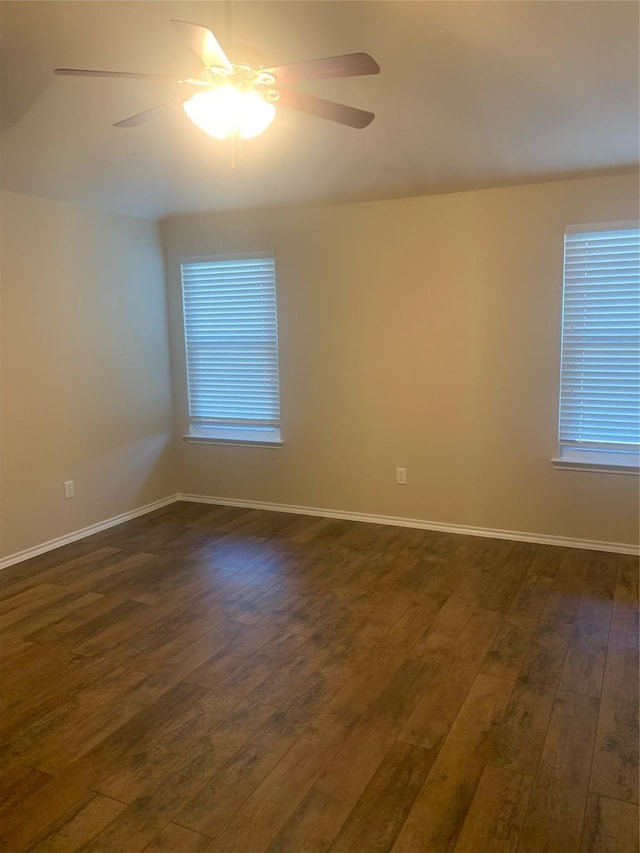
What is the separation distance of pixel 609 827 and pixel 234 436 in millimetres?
3811

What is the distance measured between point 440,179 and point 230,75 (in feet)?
7.19

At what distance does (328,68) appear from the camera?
1.90 m

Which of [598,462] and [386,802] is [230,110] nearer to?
[386,802]

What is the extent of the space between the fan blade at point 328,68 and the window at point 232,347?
2.77 metres

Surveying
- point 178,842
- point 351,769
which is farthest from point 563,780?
point 178,842

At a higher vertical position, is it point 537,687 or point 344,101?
point 344,101

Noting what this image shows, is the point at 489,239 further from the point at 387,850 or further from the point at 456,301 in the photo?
the point at 387,850

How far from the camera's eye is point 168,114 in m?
3.19

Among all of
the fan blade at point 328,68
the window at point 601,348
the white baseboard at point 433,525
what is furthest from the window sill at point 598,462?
the fan blade at point 328,68

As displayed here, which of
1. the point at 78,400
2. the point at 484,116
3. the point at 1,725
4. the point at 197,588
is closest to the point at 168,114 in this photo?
the point at 484,116

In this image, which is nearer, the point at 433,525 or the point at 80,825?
the point at 80,825

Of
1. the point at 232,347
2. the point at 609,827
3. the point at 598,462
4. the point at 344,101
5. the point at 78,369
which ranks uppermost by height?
the point at 344,101

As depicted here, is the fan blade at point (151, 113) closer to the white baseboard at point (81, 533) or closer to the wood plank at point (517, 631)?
the wood plank at point (517, 631)

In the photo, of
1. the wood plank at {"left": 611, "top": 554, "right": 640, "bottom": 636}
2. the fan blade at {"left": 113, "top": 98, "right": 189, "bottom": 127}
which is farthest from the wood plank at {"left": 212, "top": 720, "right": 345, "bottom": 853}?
the fan blade at {"left": 113, "top": 98, "right": 189, "bottom": 127}
